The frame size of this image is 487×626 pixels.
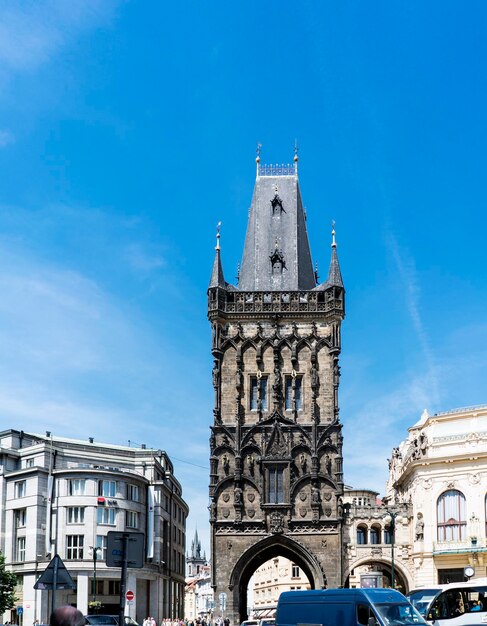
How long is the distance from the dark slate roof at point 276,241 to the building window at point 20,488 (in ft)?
70.5

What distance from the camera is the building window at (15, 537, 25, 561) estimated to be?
66.8m

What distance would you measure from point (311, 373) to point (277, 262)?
993 centimetres

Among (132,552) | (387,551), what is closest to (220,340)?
(387,551)

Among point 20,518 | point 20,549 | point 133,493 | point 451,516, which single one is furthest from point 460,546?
point 20,518

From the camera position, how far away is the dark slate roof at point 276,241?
72.1 metres

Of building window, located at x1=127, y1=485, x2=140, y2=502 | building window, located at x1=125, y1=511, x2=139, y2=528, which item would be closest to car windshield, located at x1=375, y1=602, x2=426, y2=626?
building window, located at x1=125, y1=511, x2=139, y2=528

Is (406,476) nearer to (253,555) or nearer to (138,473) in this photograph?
(253,555)

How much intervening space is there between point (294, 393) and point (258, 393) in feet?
8.37

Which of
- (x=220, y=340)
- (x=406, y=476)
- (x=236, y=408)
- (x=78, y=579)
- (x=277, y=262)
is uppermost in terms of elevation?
(x=277, y=262)

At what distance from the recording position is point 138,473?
248ft

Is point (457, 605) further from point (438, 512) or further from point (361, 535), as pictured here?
point (361, 535)

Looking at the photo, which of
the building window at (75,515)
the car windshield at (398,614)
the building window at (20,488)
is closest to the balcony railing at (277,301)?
the building window at (75,515)

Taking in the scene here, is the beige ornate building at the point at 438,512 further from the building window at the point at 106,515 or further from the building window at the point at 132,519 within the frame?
the building window at the point at 106,515

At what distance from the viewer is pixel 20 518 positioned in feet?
223
